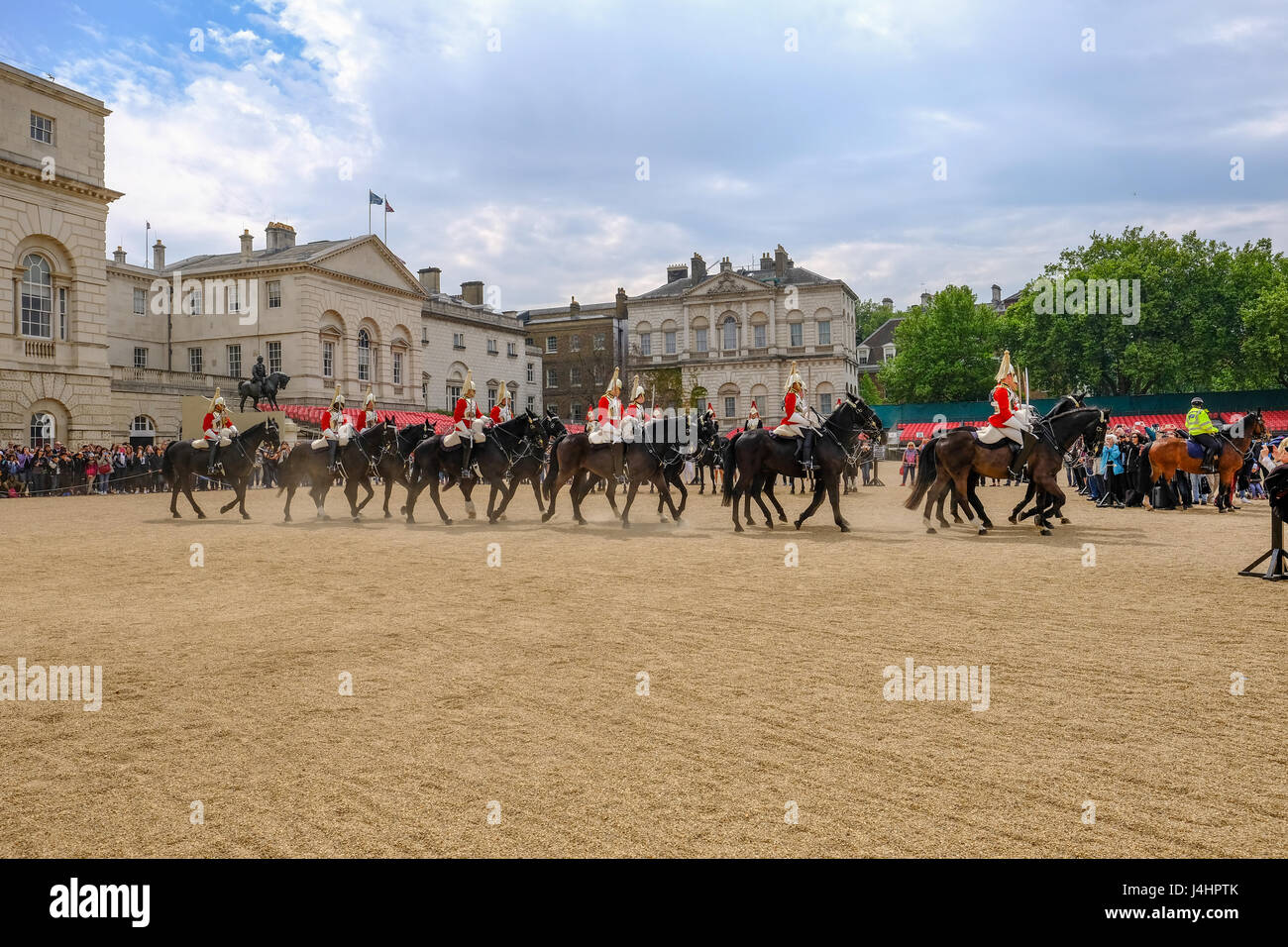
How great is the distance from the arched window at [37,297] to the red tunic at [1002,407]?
38672 millimetres

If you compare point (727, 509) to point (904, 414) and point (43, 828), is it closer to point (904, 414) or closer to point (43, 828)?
point (43, 828)

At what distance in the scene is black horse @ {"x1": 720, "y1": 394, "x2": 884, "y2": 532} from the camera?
1733 centimetres

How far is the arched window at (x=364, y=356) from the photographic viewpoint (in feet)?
200

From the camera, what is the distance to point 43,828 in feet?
13.9

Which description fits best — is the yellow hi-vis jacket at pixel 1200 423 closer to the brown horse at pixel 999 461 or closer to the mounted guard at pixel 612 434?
the brown horse at pixel 999 461

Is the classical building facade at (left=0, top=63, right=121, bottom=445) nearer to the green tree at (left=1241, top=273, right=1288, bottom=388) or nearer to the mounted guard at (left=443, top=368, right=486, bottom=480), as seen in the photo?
the mounted guard at (left=443, top=368, right=486, bottom=480)

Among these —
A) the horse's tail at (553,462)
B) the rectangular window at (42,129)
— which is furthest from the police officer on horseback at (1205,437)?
the rectangular window at (42,129)

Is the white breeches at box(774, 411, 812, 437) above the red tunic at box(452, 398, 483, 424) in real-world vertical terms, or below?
below

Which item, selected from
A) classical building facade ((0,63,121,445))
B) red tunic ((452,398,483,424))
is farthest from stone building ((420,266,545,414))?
red tunic ((452,398,483,424))

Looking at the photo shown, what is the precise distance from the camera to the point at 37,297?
122ft

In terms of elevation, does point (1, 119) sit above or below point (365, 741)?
above

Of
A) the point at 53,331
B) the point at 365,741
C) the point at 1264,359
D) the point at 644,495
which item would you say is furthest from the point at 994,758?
the point at 1264,359

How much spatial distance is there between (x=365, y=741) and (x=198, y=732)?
1.19 meters

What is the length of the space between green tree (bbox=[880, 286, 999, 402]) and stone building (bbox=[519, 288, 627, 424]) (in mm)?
29174
